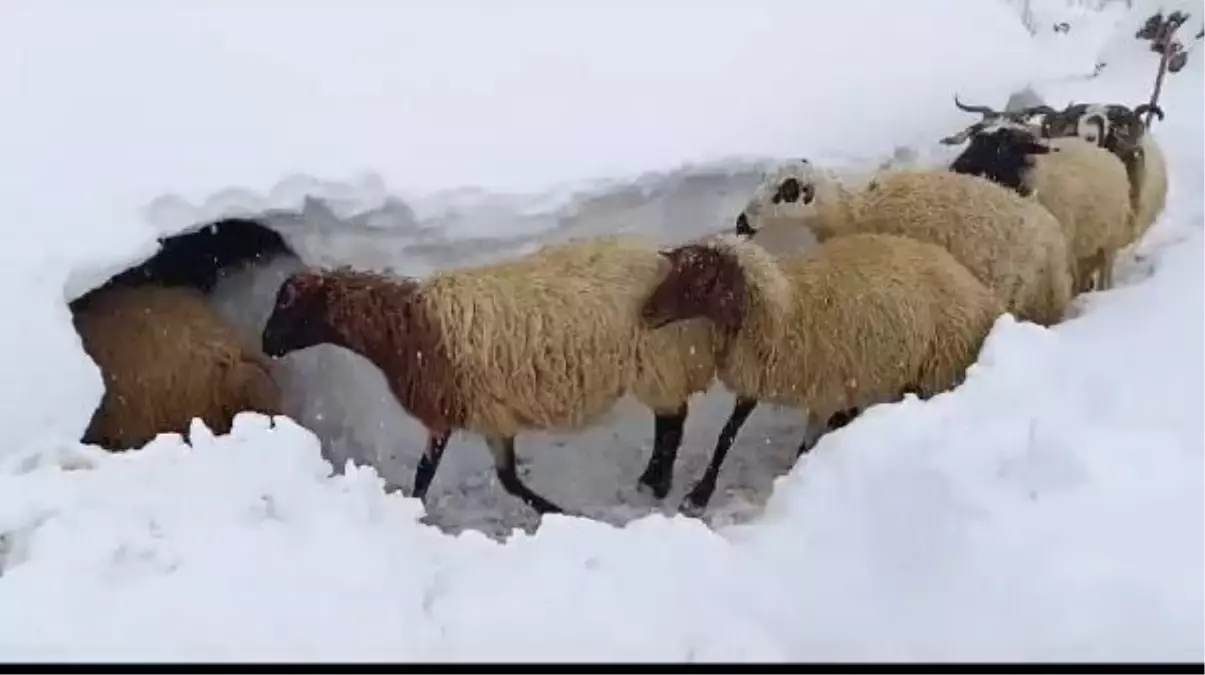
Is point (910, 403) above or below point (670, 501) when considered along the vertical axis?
above

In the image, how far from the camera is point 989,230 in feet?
16.2

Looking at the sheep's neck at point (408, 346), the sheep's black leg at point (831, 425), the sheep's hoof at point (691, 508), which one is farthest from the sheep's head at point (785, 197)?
the sheep's neck at point (408, 346)

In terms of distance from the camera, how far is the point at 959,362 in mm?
4434

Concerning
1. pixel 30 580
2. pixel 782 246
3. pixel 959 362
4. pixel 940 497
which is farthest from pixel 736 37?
pixel 30 580

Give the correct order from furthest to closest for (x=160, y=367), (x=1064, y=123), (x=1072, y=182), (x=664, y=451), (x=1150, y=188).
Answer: (x=1064, y=123) → (x=1150, y=188) → (x=1072, y=182) → (x=664, y=451) → (x=160, y=367)

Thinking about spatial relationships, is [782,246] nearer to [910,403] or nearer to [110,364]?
[910,403]

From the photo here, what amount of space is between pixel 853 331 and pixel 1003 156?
1.70 metres

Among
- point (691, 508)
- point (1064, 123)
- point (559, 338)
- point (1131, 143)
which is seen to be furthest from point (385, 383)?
point (1131, 143)

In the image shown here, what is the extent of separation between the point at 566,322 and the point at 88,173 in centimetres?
178

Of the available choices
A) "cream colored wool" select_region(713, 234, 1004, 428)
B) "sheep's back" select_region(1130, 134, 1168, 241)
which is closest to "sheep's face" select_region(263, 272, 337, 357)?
"cream colored wool" select_region(713, 234, 1004, 428)

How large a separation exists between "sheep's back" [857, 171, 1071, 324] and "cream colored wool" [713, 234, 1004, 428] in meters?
0.37

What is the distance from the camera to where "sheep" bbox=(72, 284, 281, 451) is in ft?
14.7

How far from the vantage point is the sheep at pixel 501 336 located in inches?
171

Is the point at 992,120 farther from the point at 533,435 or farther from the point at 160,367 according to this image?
the point at 160,367
